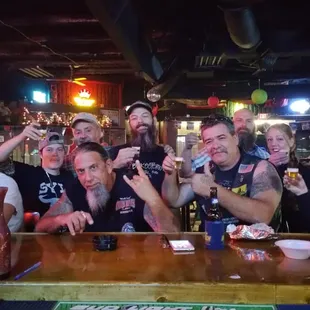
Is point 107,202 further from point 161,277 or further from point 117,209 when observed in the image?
point 161,277

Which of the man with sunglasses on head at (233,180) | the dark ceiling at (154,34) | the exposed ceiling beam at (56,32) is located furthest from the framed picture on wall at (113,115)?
the man with sunglasses on head at (233,180)

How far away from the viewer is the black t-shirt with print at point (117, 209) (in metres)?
2.62

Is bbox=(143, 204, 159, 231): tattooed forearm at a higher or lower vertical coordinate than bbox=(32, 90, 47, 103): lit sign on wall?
lower

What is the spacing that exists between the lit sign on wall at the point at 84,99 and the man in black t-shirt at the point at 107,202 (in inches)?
266

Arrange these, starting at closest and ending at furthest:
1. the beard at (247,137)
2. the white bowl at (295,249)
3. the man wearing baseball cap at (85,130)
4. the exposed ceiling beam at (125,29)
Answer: the white bowl at (295,249)
the exposed ceiling beam at (125,29)
the man wearing baseball cap at (85,130)
the beard at (247,137)

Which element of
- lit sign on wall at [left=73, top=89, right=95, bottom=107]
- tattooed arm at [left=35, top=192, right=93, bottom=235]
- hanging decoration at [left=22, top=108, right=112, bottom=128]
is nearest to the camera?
tattooed arm at [left=35, top=192, right=93, bottom=235]

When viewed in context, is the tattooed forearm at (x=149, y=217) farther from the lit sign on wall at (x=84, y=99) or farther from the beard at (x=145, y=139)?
the lit sign on wall at (x=84, y=99)

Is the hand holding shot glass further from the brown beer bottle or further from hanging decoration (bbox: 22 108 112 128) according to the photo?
hanging decoration (bbox: 22 108 112 128)

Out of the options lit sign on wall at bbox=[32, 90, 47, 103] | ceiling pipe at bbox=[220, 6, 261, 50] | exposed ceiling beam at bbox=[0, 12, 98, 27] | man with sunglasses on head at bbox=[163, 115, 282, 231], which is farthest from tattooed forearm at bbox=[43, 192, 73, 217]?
lit sign on wall at bbox=[32, 90, 47, 103]

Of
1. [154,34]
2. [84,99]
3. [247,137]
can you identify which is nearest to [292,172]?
[247,137]

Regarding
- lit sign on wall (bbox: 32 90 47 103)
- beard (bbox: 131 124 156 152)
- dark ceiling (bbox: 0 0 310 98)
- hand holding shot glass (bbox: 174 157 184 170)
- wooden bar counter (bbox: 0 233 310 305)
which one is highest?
dark ceiling (bbox: 0 0 310 98)

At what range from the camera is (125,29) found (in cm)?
402

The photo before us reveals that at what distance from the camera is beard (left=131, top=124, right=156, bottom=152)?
11.6 feet

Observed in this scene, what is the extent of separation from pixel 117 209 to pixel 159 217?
0.30m
